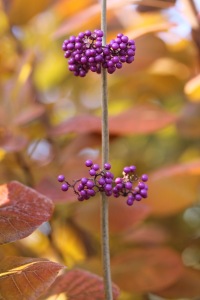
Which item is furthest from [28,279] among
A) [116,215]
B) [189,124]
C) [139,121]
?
[189,124]

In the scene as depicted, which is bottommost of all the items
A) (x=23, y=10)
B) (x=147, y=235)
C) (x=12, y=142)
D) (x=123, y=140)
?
(x=147, y=235)

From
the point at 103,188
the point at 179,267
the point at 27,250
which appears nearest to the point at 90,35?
the point at 103,188

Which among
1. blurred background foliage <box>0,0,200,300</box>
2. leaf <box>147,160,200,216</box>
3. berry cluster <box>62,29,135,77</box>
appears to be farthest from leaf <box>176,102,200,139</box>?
berry cluster <box>62,29,135,77</box>

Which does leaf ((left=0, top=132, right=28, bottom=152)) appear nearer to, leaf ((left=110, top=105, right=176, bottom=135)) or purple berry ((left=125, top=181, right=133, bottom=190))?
leaf ((left=110, top=105, right=176, bottom=135))

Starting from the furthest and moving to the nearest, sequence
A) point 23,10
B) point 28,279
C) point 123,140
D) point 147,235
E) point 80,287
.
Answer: point 123,140 < point 23,10 < point 147,235 < point 80,287 < point 28,279

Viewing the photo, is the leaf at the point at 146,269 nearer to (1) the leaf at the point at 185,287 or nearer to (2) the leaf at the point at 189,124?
(1) the leaf at the point at 185,287

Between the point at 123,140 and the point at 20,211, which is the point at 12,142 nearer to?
the point at 20,211

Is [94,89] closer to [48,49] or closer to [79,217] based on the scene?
[48,49]

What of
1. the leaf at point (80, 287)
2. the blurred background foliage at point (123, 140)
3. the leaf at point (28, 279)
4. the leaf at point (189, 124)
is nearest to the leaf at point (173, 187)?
the blurred background foliage at point (123, 140)
